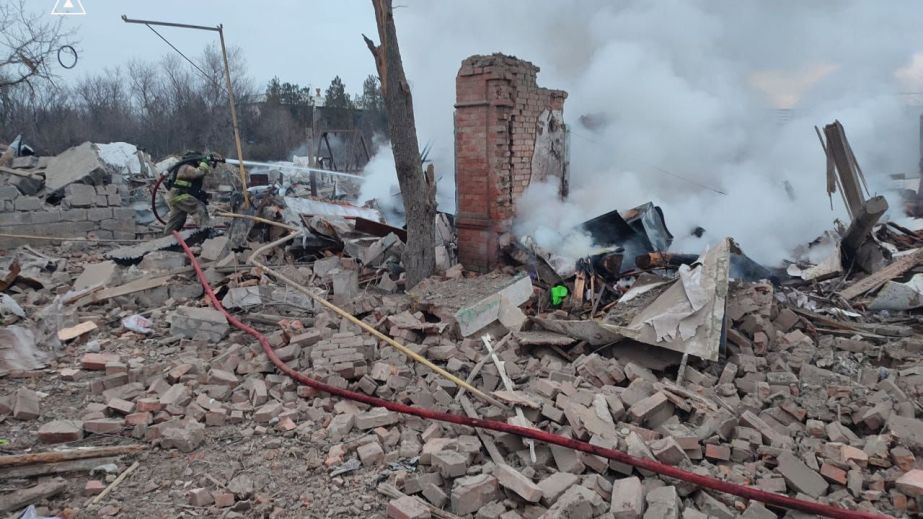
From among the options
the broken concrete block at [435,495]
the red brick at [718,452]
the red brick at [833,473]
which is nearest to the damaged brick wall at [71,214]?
the broken concrete block at [435,495]

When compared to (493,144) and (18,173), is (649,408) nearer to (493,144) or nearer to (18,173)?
(493,144)

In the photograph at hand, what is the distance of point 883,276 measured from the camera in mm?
6703

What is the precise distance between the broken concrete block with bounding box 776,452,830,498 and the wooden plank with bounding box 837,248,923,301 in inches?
162

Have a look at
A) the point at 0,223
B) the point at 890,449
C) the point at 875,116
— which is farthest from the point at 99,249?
the point at 875,116

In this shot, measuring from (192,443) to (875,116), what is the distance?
17.8m

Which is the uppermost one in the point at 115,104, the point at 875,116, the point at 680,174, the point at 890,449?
the point at 115,104

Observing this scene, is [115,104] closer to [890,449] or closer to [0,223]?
[0,223]

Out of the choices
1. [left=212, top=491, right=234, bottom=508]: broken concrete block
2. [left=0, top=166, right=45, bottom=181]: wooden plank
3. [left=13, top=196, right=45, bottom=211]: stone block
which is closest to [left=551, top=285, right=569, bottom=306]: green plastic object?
[left=212, top=491, right=234, bottom=508]: broken concrete block

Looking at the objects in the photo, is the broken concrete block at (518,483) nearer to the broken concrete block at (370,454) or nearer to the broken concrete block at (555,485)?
the broken concrete block at (555,485)

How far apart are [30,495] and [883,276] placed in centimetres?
823

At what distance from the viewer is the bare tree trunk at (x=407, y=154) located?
699cm

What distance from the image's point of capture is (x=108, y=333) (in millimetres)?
5984

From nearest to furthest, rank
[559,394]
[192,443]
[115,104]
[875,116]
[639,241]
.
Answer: [192,443], [559,394], [639,241], [875,116], [115,104]

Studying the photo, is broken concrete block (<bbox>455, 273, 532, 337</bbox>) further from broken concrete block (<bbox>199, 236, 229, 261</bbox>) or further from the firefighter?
the firefighter
